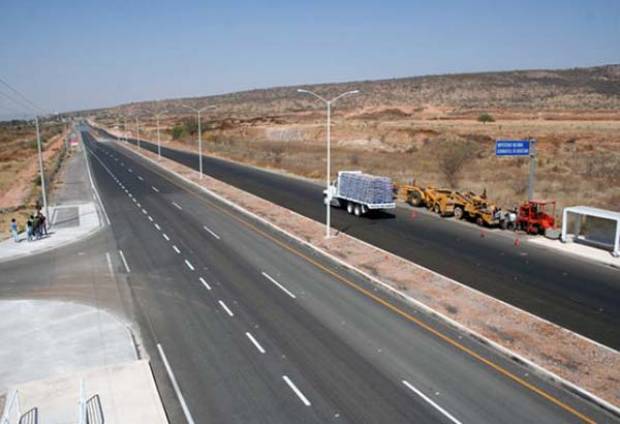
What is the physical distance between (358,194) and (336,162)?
104 ft

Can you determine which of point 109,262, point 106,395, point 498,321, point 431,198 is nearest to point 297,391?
point 106,395

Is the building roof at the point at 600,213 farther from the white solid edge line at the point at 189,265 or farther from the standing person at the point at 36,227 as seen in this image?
the standing person at the point at 36,227

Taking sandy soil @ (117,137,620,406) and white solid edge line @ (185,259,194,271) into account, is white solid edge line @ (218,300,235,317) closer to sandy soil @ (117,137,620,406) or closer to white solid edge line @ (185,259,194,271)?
white solid edge line @ (185,259,194,271)

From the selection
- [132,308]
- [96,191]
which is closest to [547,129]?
[96,191]

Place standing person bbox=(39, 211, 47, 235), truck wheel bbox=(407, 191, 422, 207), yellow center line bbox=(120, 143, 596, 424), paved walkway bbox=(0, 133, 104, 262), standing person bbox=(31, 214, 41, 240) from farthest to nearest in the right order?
truck wheel bbox=(407, 191, 422, 207)
standing person bbox=(39, 211, 47, 235)
standing person bbox=(31, 214, 41, 240)
paved walkway bbox=(0, 133, 104, 262)
yellow center line bbox=(120, 143, 596, 424)

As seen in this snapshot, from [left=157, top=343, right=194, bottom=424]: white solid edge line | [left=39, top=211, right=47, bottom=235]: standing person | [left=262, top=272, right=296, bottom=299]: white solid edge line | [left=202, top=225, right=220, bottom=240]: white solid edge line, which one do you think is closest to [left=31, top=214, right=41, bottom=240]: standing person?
[left=39, top=211, right=47, bottom=235]: standing person

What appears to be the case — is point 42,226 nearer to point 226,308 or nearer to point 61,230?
point 61,230

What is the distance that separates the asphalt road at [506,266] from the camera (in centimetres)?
1823

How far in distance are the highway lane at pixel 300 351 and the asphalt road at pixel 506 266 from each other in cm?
431

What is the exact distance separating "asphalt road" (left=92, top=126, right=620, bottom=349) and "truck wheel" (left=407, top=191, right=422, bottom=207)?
1.09 m

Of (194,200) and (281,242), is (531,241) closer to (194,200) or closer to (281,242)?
(281,242)

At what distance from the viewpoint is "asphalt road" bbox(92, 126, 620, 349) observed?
59.8 feet

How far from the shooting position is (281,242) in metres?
28.0

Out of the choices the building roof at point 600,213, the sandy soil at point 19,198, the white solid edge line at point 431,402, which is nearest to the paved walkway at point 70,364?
the white solid edge line at point 431,402
